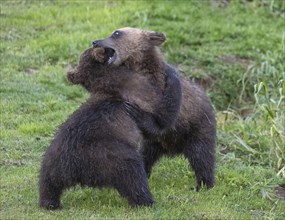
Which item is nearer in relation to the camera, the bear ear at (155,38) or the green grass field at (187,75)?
the green grass field at (187,75)

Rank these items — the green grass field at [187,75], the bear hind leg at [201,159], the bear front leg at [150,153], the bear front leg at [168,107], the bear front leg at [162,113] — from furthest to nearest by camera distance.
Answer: the bear front leg at [150,153] < the bear hind leg at [201,159] < the green grass field at [187,75] < the bear front leg at [168,107] < the bear front leg at [162,113]

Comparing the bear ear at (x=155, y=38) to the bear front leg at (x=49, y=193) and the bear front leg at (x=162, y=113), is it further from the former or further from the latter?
the bear front leg at (x=49, y=193)

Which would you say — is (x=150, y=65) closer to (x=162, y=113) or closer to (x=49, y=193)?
(x=162, y=113)

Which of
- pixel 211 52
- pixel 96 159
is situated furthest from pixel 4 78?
pixel 96 159

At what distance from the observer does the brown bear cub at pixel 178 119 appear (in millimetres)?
8062

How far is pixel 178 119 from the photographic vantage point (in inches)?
324

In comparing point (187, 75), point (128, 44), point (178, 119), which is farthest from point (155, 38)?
point (187, 75)

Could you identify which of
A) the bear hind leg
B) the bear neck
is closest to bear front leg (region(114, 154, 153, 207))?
the bear neck

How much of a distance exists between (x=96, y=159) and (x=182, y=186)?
5.82 feet

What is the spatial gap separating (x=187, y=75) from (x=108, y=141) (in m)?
6.25

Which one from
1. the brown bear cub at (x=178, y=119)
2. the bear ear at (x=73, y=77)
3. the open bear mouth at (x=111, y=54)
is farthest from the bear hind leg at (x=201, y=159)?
the bear ear at (x=73, y=77)

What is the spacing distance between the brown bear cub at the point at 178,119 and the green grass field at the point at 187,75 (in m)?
0.28

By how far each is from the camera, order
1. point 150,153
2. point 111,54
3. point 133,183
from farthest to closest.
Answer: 1. point 150,153
2. point 111,54
3. point 133,183

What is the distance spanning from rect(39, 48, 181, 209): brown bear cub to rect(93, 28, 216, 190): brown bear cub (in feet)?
0.94
